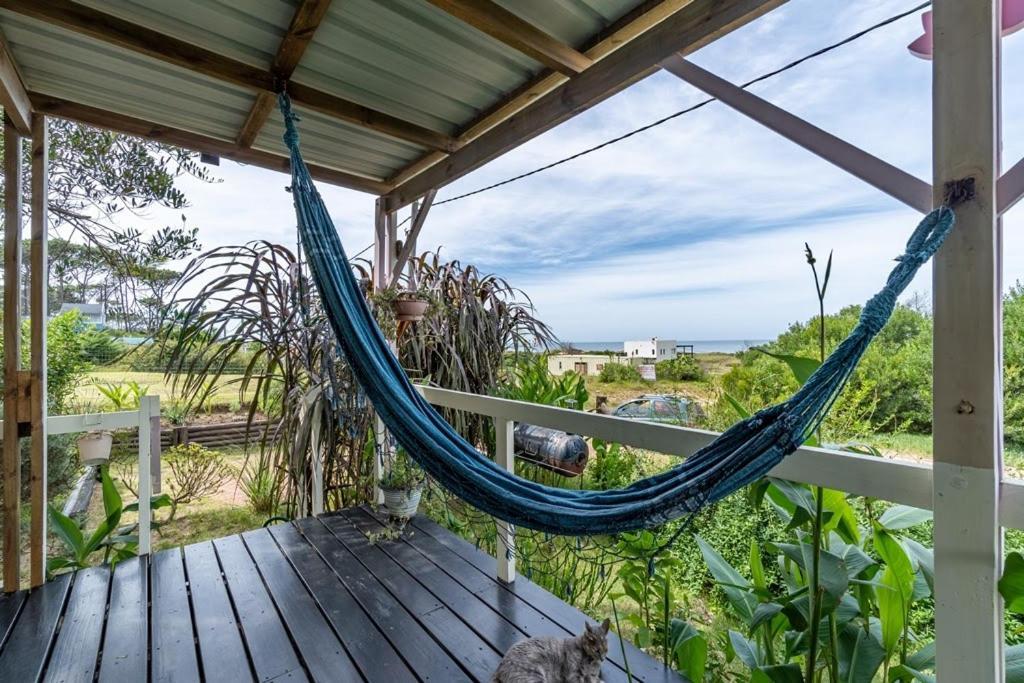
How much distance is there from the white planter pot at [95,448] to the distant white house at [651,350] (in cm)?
316

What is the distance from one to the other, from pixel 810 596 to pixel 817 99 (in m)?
2.42

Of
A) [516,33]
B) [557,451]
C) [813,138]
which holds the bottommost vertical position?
[557,451]

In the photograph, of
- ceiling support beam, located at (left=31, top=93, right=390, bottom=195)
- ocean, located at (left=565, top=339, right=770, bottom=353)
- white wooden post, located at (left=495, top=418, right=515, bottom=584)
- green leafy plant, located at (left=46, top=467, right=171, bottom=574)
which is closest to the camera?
white wooden post, located at (left=495, top=418, right=515, bottom=584)

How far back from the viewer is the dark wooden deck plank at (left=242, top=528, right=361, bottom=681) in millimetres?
1455

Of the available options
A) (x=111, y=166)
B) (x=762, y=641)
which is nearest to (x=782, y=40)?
(x=762, y=641)

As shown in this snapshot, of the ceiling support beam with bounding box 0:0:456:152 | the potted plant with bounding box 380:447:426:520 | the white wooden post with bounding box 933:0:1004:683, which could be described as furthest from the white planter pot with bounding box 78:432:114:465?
the white wooden post with bounding box 933:0:1004:683

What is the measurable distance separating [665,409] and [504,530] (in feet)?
3.34

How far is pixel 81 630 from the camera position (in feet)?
5.39

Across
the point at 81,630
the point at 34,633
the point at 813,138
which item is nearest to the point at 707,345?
the point at 813,138

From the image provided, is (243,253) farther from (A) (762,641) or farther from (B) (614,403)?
(A) (762,641)

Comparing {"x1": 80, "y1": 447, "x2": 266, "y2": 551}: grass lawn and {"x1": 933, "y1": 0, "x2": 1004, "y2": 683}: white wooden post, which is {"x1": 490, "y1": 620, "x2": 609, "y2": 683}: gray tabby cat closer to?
{"x1": 933, "y1": 0, "x2": 1004, "y2": 683}: white wooden post

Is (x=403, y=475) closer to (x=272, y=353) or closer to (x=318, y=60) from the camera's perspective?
(x=272, y=353)

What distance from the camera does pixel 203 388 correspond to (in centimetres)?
240

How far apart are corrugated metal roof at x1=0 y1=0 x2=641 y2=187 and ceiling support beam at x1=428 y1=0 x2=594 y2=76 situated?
43 millimetres
